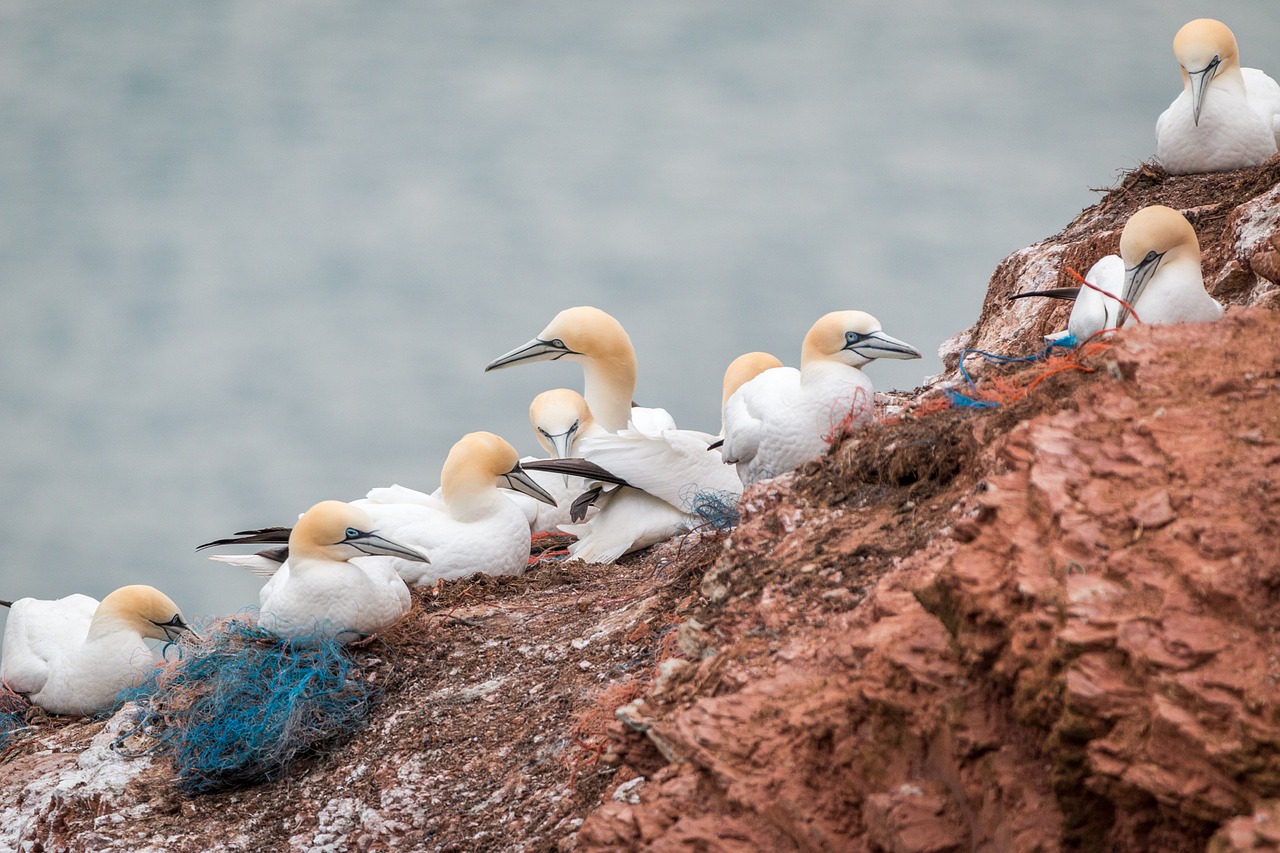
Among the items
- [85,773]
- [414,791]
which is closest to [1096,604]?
[414,791]

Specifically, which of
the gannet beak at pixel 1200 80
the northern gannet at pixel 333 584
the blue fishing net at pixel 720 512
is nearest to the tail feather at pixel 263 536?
the northern gannet at pixel 333 584

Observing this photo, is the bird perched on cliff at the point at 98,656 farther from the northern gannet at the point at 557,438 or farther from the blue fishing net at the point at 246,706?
the northern gannet at the point at 557,438

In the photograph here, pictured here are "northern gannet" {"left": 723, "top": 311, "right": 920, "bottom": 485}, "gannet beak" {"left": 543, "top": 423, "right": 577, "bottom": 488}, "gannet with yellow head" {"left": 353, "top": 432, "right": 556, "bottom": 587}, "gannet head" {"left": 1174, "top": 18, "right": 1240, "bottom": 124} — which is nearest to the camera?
"northern gannet" {"left": 723, "top": 311, "right": 920, "bottom": 485}

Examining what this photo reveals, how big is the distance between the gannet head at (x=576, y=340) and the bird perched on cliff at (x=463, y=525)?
1.26 m

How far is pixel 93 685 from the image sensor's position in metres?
7.30

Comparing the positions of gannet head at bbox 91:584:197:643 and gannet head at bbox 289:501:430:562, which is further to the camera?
gannet head at bbox 91:584:197:643

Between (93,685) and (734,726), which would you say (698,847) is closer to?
(734,726)

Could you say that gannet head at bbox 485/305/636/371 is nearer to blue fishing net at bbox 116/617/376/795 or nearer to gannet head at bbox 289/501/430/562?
gannet head at bbox 289/501/430/562

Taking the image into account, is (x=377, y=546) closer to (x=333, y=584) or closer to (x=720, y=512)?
(x=333, y=584)

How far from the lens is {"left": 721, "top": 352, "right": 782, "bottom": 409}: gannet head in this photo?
325 inches

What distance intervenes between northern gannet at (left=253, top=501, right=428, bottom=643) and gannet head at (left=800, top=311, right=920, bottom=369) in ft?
7.55

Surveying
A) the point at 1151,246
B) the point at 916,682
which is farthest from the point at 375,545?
the point at 1151,246

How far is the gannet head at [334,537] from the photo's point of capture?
6.39m

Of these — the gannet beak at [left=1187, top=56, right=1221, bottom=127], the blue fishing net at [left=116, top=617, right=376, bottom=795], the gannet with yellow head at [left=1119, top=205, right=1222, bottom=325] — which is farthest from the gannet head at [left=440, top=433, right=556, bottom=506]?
the gannet beak at [left=1187, top=56, right=1221, bottom=127]
